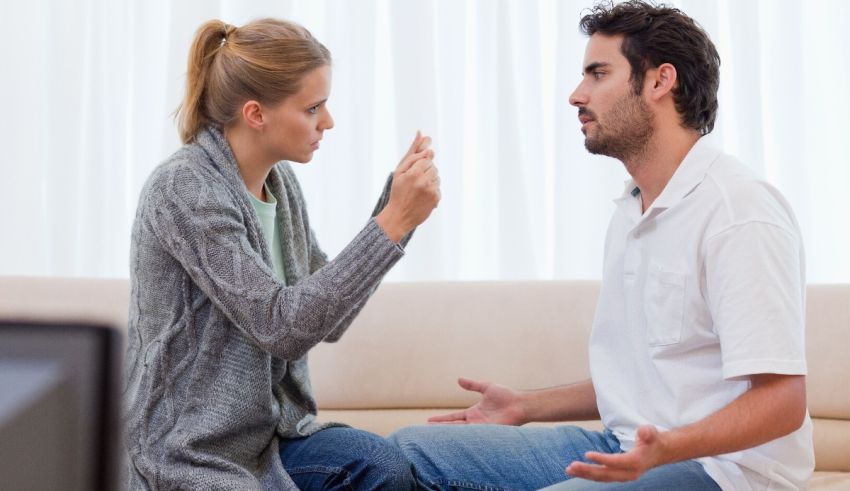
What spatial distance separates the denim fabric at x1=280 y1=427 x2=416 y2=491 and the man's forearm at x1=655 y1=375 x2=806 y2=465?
53cm

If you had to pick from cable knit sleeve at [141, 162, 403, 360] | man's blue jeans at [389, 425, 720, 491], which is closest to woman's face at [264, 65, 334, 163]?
cable knit sleeve at [141, 162, 403, 360]

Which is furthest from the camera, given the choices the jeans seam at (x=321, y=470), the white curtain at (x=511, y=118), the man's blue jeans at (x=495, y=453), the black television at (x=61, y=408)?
the white curtain at (x=511, y=118)

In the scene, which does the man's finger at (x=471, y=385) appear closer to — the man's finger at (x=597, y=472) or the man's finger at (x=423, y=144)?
the man's finger at (x=423, y=144)

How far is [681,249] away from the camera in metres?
1.56

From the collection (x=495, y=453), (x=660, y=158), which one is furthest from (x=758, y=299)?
(x=495, y=453)

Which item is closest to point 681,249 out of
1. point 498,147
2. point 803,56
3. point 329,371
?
point 329,371

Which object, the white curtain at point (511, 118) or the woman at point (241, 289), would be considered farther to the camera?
the white curtain at point (511, 118)

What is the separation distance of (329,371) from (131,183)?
961 millimetres

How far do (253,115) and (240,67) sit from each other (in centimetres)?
9

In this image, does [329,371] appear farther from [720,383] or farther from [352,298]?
[720,383]

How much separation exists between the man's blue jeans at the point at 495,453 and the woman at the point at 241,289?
0.31ft

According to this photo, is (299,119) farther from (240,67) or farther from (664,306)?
(664,306)

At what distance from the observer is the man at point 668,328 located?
54.1 inches

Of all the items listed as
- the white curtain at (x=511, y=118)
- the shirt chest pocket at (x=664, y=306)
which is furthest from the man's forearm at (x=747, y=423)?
the white curtain at (x=511, y=118)
